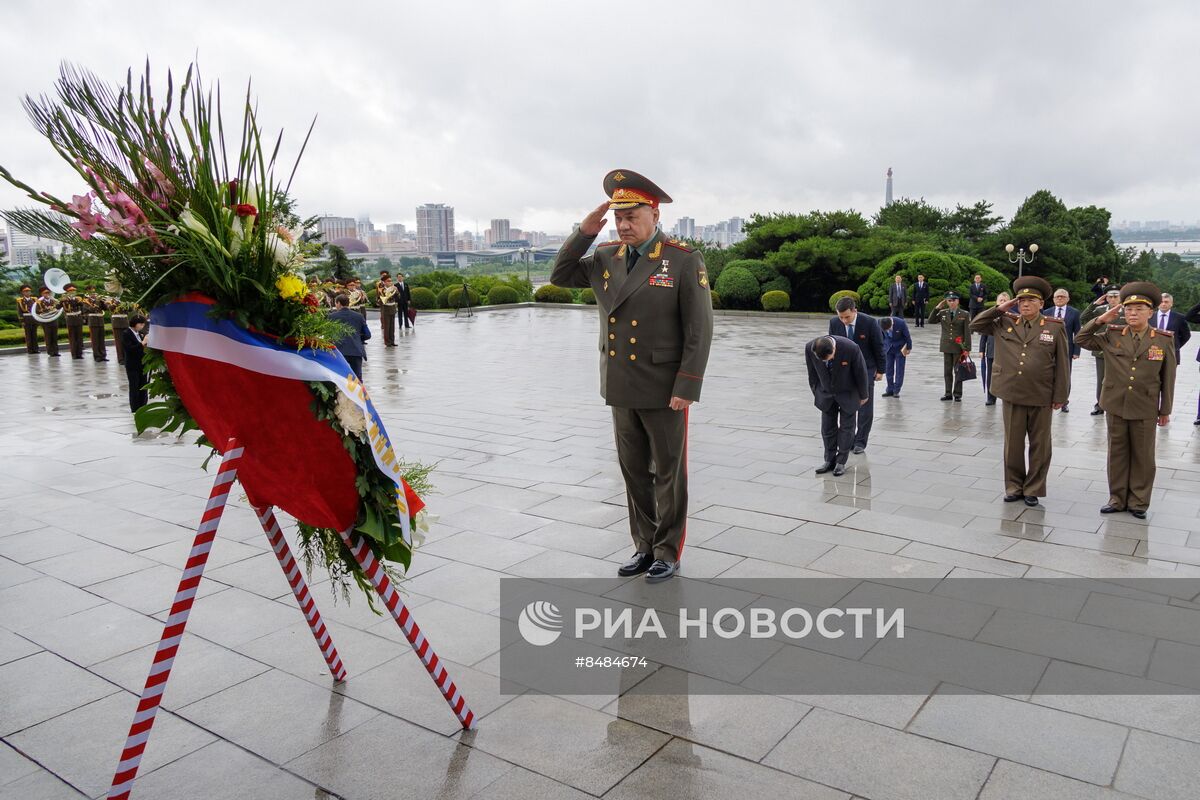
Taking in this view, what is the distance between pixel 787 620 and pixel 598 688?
1.11m

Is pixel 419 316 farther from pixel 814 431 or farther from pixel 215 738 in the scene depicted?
pixel 215 738

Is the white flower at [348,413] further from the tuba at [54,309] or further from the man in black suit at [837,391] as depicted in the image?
the tuba at [54,309]

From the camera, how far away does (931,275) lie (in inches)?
1017

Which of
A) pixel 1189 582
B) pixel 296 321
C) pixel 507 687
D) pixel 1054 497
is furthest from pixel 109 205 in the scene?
pixel 1054 497

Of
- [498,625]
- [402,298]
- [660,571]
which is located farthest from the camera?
[402,298]

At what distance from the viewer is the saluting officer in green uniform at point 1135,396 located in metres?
5.85

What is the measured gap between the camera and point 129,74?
2.47 metres

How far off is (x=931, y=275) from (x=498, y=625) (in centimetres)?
2457

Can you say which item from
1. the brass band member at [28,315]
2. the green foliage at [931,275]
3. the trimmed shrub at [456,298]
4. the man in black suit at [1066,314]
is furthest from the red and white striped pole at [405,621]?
the trimmed shrub at [456,298]

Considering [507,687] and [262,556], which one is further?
[262,556]

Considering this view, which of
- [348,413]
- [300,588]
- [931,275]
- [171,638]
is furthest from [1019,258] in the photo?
[171,638]

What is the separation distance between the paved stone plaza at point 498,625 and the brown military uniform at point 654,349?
22.8 inches

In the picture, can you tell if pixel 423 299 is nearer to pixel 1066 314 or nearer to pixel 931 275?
pixel 931 275

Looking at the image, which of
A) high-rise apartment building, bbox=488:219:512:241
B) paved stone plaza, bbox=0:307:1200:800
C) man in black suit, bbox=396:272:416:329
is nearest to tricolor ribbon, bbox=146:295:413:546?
paved stone plaza, bbox=0:307:1200:800
